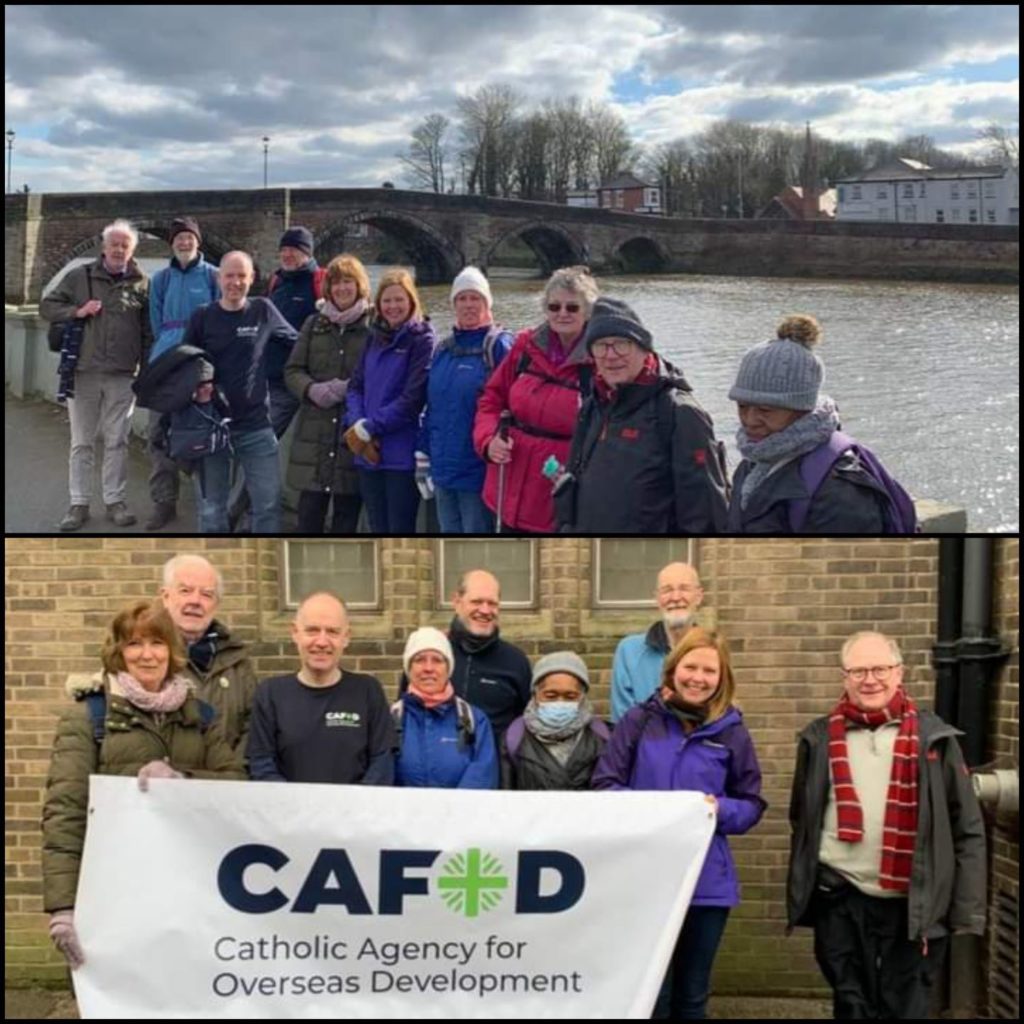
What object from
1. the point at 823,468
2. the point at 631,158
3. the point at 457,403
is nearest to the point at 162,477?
the point at 457,403

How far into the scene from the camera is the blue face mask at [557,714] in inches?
158

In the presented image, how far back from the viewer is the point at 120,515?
226 inches

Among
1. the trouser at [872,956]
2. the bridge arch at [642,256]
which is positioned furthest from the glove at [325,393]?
the bridge arch at [642,256]

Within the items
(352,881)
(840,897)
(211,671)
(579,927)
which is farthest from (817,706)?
(211,671)

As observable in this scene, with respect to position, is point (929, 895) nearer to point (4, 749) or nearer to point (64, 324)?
point (4, 749)

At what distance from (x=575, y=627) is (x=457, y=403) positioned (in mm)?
1292

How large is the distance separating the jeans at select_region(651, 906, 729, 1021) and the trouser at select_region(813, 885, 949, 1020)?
1.25 feet

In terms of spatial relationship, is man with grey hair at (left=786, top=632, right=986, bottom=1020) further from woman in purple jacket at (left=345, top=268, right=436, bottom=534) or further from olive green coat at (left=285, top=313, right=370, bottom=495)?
olive green coat at (left=285, top=313, right=370, bottom=495)

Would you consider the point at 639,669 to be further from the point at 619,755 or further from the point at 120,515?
the point at 120,515

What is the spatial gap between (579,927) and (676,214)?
42.6 ft

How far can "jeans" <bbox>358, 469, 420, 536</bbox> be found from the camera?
4949mm

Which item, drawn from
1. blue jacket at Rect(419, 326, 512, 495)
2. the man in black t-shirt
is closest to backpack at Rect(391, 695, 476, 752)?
the man in black t-shirt

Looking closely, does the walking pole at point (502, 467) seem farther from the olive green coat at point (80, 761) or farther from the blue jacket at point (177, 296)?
the blue jacket at point (177, 296)

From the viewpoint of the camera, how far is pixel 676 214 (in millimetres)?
15719
